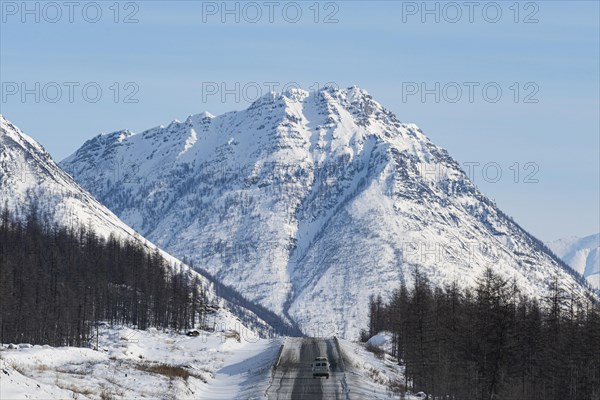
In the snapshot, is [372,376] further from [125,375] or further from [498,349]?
[125,375]

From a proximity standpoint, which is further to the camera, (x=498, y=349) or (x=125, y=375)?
(x=498, y=349)

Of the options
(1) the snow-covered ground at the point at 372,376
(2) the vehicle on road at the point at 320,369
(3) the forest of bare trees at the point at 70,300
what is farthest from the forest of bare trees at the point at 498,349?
(3) the forest of bare trees at the point at 70,300

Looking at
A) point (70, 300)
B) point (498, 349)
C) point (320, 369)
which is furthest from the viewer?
point (70, 300)

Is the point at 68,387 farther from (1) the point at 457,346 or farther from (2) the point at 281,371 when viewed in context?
(1) the point at 457,346

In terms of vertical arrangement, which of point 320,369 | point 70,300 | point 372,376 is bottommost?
point 372,376

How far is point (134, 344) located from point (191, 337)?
25.8m

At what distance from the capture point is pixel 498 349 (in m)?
70.2

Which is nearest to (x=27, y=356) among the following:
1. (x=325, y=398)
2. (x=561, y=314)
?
(x=325, y=398)

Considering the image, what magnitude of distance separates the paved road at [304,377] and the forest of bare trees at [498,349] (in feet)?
24.5

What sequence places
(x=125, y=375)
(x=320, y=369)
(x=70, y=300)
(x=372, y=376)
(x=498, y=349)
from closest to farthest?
1. (x=125, y=375)
2. (x=498, y=349)
3. (x=320, y=369)
4. (x=372, y=376)
5. (x=70, y=300)

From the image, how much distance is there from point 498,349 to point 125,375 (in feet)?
89.9

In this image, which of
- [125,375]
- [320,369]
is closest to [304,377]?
[320,369]

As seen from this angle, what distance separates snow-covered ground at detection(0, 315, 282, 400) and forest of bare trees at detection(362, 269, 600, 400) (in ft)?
44.4

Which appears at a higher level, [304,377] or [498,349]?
[498,349]
